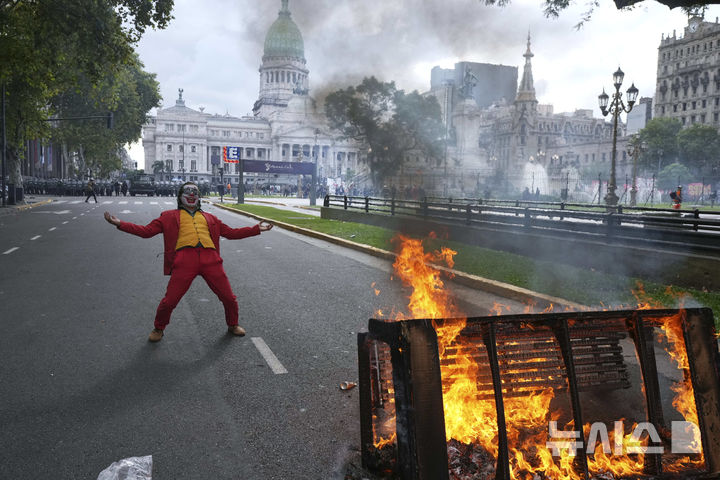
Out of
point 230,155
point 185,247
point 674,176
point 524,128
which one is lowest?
point 185,247

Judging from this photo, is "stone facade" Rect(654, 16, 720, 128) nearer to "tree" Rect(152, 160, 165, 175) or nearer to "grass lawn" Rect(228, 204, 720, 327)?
"grass lawn" Rect(228, 204, 720, 327)

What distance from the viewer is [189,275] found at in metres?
5.44

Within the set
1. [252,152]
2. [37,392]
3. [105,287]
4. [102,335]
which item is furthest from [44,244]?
[252,152]

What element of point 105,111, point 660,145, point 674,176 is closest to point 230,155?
point 105,111

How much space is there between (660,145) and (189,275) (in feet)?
263

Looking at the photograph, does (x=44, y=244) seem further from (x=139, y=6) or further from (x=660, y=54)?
(x=660, y=54)

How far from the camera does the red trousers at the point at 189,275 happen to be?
5418 millimetres

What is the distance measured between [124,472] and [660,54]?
376ft

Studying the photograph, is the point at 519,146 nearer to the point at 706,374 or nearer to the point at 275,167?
the point at 275,167

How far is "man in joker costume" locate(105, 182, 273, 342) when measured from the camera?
542cm

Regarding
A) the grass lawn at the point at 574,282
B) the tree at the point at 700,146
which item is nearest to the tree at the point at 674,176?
the tree at the point at 700,146

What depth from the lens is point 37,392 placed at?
163 inches

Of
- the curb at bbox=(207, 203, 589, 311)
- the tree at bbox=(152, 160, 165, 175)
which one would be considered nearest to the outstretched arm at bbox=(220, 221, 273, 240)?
the curb at bbox=(207, 203, 589, 311)

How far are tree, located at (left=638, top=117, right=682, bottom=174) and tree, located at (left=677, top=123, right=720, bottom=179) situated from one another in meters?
2.32
